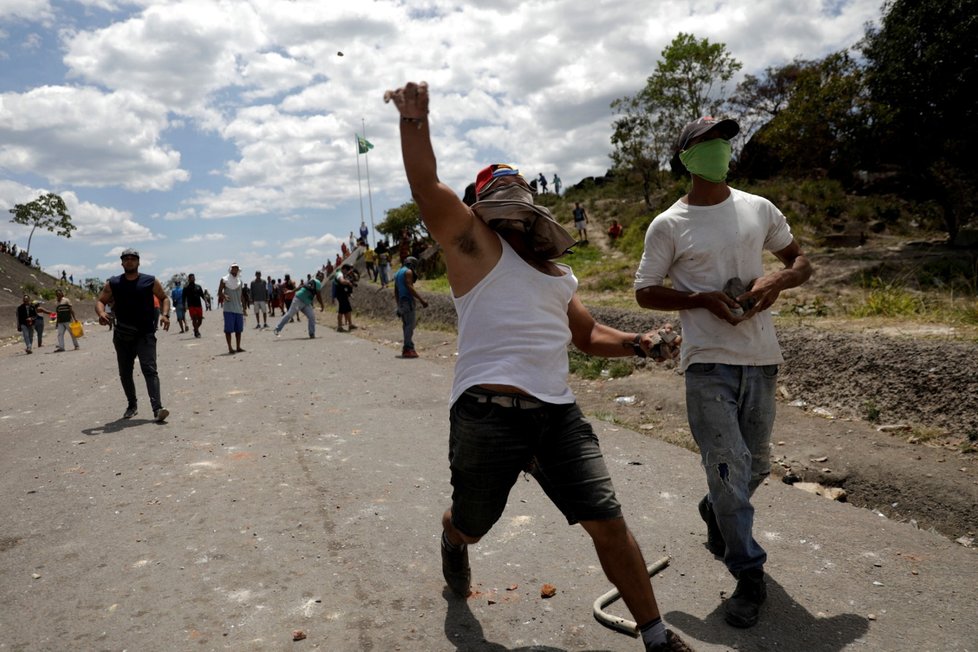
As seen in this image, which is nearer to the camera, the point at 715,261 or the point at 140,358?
the point at 715,261

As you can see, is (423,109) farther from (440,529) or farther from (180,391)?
(180,391)

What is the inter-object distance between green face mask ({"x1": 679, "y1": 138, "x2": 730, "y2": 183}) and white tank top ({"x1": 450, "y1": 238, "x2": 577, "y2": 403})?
1131 mm

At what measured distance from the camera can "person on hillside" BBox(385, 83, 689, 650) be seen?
2607mm

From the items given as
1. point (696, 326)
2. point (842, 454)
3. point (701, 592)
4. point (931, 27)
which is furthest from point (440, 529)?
point (931, 27)

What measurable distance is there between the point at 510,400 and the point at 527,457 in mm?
248

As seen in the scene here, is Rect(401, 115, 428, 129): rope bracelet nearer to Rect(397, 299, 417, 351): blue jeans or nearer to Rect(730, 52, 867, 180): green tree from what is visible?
Rect(397, 299, 417, 351): blue jeans

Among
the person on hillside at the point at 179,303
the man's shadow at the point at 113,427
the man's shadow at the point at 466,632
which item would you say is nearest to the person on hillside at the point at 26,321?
the person on hillside at the point at 179,303

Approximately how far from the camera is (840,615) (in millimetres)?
3184

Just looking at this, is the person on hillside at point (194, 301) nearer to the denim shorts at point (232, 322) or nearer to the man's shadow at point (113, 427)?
the denim shorts at point (232, 322)

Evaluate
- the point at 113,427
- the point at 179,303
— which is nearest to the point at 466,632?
the point at 113,427

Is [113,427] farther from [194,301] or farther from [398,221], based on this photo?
[398,221]

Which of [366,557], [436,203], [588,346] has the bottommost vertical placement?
[366,557]

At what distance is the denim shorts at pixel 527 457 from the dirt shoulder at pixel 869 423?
10.1 ft

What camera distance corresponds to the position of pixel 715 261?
3342 mm
